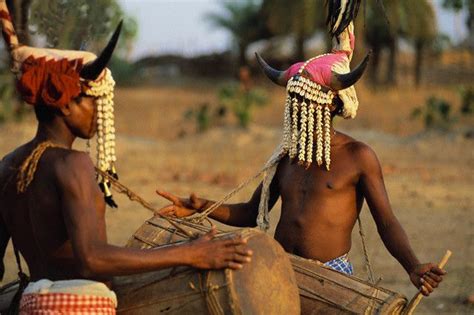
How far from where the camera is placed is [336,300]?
3.85 metres

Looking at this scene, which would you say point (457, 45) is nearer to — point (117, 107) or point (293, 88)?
point (117, 107)

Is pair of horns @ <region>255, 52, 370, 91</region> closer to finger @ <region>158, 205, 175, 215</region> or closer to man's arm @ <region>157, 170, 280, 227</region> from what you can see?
man's arm @ <region>157, 170, 280, 227</region>

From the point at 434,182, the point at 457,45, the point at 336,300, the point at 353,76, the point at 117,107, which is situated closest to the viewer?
the point at 336,300

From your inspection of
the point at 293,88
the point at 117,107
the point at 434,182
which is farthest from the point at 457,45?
the point at 293,88

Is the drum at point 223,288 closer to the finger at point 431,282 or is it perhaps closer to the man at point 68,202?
the man at point 68,202

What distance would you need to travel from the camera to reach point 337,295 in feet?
12.7

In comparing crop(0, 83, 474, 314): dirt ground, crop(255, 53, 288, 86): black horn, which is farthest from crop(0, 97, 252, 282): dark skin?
crop(0, 83, 474, 314): dirt ground

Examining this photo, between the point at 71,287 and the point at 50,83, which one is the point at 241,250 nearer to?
the point at 71,287

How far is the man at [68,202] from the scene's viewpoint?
10.3 feet

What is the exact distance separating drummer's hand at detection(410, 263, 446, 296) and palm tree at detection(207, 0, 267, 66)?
1183 inches

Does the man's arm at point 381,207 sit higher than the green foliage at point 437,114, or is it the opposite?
the man's arm at point 381,207

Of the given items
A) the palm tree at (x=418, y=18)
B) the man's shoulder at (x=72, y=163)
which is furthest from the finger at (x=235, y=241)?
the palm tree at (x=418, y=18)

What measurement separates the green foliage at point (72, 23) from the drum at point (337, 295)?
1.81 meters

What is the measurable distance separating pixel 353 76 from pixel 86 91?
142 cm
